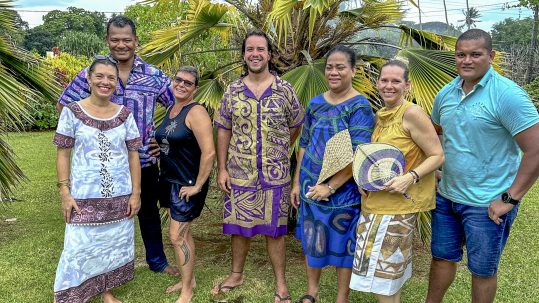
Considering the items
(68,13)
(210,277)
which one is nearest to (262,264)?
(210,277)

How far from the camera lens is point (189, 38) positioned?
4.46 meters

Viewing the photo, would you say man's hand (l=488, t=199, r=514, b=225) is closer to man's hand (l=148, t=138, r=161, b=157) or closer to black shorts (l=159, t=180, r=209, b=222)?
black shorts (l=159, t=180, r=209, b=222)

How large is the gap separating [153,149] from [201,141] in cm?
55

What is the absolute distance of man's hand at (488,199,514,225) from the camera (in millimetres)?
2305

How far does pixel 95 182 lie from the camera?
289 cm

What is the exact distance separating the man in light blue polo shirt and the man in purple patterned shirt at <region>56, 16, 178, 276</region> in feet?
6.43

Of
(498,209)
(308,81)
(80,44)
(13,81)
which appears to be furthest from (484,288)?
(80,44)

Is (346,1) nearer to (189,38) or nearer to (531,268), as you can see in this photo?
(189,38)

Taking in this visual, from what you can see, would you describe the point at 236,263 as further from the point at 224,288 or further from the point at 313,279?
the point at 313,279

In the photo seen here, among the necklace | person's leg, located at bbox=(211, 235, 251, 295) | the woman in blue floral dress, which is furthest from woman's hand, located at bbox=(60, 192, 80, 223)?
the woman in blue floral dress

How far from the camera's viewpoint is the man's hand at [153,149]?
341cm

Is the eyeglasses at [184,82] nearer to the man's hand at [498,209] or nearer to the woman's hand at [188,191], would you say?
the woman's hand at [188,191]

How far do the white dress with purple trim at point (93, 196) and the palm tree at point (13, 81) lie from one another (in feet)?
5.09

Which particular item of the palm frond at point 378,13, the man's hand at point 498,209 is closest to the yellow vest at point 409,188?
the man's hand at point 498,209
